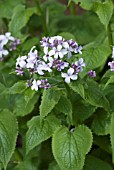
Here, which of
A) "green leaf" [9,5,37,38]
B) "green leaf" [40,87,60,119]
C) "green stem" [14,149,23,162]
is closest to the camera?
"green leaf" [40,87,60,119]

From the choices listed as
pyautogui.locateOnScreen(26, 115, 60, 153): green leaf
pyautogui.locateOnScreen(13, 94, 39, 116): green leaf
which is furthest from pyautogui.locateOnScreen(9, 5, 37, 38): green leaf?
pyautogui.locateOnScreen(26, 115, 60, 153): green leaf

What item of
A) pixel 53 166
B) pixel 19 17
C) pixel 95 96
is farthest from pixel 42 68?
pixel 19 17

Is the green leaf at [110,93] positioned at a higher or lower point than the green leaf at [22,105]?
higher

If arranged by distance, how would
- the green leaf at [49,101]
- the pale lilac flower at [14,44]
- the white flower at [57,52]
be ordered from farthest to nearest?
the pale lilac flower at [14,44], the green leaf at [49,101], the white flower at [57,52]


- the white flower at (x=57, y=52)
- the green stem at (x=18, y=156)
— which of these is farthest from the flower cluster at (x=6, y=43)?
the white flower at (x=57, y=52)

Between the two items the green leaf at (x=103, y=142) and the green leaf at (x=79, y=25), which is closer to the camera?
the green leaf at (x=103, y=142)

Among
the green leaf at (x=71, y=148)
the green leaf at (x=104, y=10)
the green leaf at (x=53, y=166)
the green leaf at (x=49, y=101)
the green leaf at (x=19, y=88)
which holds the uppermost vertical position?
the green leaf at (x=104, y=10)

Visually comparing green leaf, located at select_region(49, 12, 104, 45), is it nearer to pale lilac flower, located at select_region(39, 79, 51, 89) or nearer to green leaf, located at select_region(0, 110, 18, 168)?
green leaf, located at select_region(0, 110, 18, 168)

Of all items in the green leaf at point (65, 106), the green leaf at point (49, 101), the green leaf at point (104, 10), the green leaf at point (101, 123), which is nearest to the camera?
the green leaf at point (49, 101)

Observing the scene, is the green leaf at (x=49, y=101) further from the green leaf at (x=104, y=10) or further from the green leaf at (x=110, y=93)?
the green leaf at (x=104, y=10)
